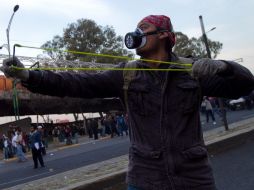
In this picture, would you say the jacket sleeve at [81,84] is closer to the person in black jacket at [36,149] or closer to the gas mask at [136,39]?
the gas mask at [136,39]

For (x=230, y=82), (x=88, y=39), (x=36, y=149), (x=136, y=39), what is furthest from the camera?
(x=88, y=39)

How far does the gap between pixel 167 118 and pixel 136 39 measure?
540 millimetres

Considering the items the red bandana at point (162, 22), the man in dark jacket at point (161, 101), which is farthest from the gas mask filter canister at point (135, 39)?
the red bandana at point (162, 22)

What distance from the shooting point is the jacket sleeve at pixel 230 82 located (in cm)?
294

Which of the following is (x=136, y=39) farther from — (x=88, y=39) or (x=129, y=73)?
(x=88, y=39)

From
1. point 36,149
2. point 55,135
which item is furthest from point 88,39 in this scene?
point 36,149

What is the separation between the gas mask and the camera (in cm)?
307

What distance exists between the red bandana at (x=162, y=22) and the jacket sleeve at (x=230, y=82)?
41 centimetres

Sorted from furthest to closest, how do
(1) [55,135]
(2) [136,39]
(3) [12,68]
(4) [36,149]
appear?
(1) [55,135], (4) [36,149], (2) [136,39], (3) [12,68]

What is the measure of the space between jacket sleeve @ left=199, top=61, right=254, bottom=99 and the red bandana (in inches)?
16.2

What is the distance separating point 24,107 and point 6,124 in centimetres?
315

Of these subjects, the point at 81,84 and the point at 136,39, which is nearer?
the point at 136,39

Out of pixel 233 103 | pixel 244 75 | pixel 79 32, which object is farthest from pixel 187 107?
pixel 79 32

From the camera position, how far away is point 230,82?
117 inches
